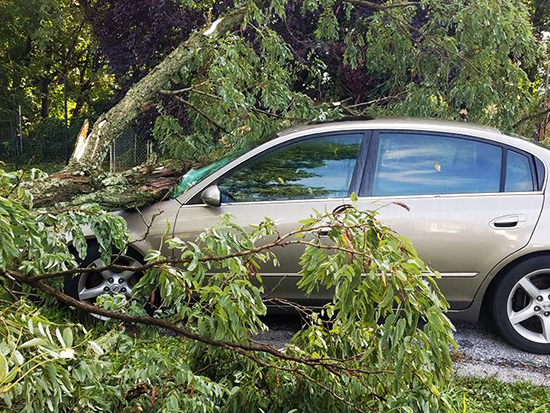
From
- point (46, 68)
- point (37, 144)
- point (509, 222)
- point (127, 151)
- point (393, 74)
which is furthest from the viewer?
point (46, 68)

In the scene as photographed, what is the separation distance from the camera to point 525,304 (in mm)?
3922

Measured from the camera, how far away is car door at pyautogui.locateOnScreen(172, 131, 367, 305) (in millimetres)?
3916

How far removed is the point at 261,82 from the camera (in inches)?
210

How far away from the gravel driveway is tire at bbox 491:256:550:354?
108 mm

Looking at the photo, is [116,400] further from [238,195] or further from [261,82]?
[261,82]

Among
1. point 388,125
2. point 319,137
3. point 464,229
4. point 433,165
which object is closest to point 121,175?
point 319,137

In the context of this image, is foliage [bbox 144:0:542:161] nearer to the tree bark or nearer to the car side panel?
the tree bark

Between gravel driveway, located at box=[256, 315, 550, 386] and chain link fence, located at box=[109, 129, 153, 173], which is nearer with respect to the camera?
gravel driveway, located at box=[256, 315, 550, 386]

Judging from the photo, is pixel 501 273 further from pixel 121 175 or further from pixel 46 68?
pixel 46 68

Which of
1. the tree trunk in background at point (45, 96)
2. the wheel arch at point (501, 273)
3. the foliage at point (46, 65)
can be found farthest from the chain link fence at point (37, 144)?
the wheel arch at point (501, 273)

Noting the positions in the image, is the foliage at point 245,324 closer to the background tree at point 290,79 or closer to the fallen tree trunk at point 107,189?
the fallen tree trunk at point 107,189

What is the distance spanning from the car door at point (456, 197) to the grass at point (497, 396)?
727 mm

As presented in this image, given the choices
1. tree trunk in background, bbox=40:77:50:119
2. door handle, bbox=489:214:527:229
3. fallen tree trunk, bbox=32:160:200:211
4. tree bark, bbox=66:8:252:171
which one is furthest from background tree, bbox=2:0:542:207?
tree trunk in background, bbox=40:77:50:119

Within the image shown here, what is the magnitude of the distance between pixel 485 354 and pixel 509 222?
3.05 ft
